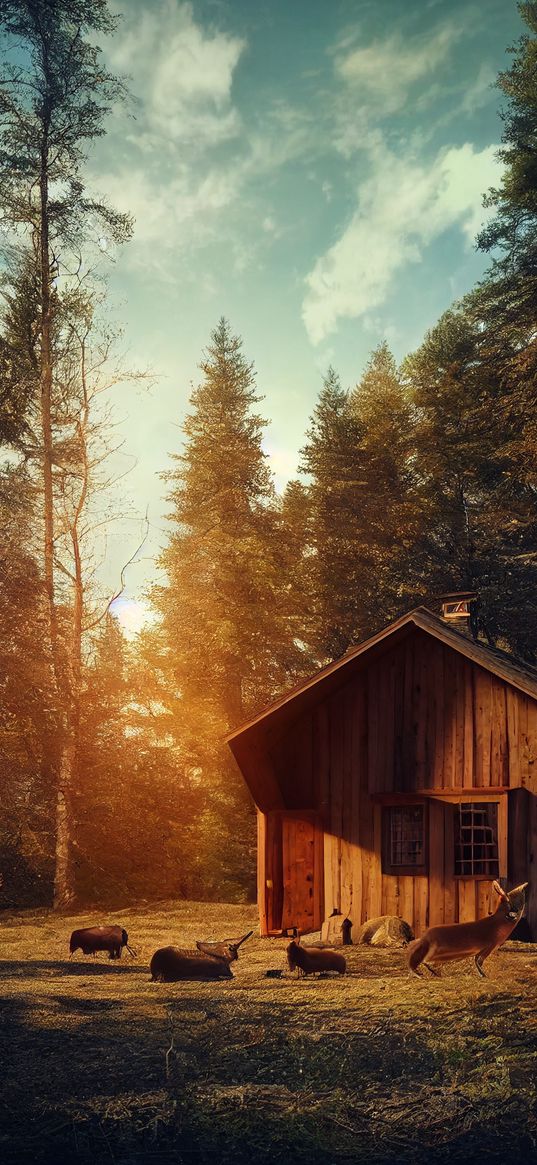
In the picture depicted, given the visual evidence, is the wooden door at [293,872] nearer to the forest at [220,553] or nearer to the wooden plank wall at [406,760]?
the wooden plank wall at [406,760]

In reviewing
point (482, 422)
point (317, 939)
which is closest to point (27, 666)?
point (317, 939)

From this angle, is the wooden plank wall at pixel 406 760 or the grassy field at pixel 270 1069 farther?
the wooden plank wall at pixel 406 760

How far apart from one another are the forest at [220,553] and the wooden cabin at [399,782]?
8880 millimetres

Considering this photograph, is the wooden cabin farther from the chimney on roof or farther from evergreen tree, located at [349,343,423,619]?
evergreen tree, located at [349,343,423,619]

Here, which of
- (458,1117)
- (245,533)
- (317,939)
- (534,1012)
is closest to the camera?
(458,1117)

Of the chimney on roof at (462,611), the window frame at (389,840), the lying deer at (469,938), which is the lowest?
the lying deer at (469,938)

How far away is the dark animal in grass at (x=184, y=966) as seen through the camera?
12.0 meters

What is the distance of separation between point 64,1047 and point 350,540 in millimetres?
23748

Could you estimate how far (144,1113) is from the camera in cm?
621

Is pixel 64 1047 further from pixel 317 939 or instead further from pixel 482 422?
pixel 482 422

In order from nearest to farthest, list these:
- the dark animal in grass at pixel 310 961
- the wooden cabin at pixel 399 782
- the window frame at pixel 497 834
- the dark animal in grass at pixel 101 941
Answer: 1. the dark animal in grass at pixel 310 961
2. the dark animal in grass at pixel 101 941
3. the window frame at pixel 497 834
4. the wooden cabin at pixel 399 782

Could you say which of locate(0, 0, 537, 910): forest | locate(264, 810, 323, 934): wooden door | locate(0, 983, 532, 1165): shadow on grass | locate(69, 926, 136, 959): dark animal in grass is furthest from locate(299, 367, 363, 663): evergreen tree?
locate(0, 983, 532, 1165): shadow on grass

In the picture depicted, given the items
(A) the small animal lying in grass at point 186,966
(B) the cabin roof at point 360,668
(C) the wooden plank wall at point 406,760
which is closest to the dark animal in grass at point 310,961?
(A) the small animal lying in grass at point 186,966

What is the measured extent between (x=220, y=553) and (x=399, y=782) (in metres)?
18.5
